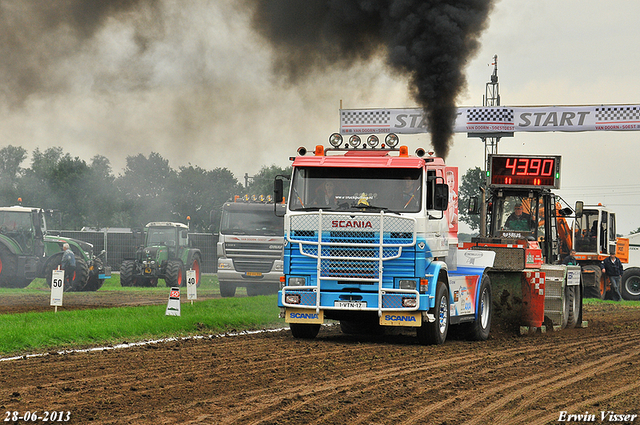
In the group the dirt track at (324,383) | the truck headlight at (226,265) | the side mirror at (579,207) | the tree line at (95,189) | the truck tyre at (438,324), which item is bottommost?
the dirt track at (324,383)

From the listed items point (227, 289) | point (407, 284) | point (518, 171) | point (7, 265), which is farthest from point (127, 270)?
point (407, 284)

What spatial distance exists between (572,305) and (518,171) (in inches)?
126

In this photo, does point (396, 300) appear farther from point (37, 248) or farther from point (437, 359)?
point (37, 248)

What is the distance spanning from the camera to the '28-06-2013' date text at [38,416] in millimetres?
6633

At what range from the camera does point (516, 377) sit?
9555mm

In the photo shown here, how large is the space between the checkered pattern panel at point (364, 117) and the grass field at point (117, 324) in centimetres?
1362

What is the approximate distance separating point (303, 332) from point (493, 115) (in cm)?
2006

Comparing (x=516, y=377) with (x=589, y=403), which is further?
(x=516, y=377)

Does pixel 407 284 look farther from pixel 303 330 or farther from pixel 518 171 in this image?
pixel 518 171

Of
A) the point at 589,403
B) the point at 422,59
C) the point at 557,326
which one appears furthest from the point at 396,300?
the point at 422,59

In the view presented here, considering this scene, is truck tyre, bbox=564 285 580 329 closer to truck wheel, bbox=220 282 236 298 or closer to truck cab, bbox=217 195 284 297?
truck cab, bbox=217 195 284 297

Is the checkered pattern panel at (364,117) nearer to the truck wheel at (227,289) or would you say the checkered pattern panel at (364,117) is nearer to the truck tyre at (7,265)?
the truck wheel at (227,289)

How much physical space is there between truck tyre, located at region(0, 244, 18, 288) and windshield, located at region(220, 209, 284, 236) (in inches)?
297

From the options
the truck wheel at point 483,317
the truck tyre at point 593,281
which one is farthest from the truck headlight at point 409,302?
the truck tyre at point 593,281
